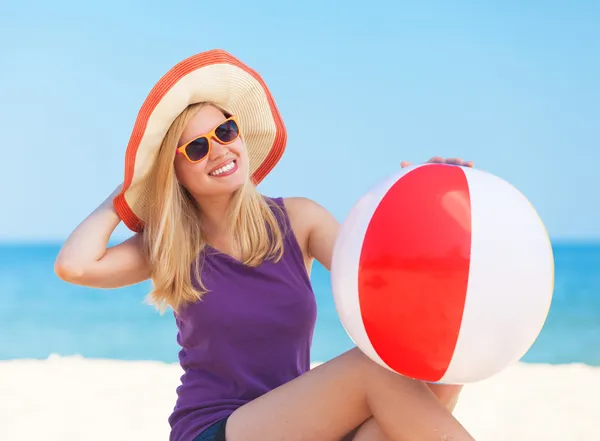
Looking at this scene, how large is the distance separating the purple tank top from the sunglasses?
383mm

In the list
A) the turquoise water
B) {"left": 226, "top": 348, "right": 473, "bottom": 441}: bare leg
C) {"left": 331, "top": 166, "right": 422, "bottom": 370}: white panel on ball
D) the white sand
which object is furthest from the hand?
the turquoise water

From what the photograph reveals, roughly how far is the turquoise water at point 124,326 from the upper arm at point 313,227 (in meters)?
10.0

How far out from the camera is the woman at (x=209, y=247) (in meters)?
2.79

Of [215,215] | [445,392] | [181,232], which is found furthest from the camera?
[215,215]

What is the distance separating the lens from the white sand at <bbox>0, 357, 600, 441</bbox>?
5023 mm

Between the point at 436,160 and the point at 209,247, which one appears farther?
the point at 209,247

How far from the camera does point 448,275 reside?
1943 mm

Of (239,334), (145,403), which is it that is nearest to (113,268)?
(239,334)

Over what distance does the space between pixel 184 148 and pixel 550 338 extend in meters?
14.2

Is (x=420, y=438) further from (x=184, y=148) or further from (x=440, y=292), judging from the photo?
(x=184, y=148)

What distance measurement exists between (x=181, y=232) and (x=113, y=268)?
0.28 meters

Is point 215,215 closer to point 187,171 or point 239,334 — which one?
point 187,171

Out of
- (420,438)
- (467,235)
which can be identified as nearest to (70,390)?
(420,438)

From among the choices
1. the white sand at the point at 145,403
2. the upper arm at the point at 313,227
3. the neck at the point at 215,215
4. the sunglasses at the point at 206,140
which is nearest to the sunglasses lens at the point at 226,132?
the sunglasses at the point at 206,140
